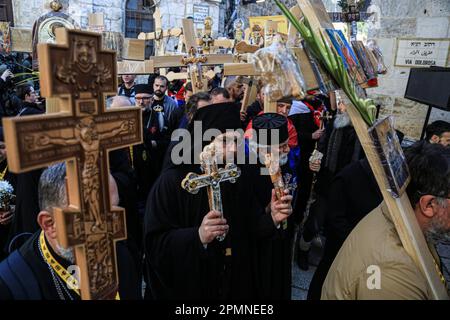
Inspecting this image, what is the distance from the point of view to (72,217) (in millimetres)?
1205

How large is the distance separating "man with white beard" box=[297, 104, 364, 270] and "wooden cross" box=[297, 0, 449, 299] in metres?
2.41

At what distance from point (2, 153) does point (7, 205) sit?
0.52m

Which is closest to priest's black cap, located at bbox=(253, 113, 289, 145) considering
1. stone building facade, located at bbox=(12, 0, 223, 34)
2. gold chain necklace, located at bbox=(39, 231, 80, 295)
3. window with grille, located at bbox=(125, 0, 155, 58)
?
gold chain necklace, located at bbox=(39, 231, 80, 295)

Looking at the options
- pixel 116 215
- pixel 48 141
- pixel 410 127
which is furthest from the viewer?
pixel 410 127

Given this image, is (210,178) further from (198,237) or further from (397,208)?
(397,208)

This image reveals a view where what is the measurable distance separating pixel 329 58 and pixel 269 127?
1330 millimetres

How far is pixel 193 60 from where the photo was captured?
4691 millimetres

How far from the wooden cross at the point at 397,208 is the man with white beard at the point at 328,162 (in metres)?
2.41

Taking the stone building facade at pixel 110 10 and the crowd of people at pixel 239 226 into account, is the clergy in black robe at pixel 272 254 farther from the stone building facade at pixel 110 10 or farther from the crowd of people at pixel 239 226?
the stone building facade at pixel 110 10

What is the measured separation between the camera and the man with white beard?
4.12m

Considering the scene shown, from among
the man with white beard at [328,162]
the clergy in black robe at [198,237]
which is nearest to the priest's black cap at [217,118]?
the clergy in black robe at [198,237]

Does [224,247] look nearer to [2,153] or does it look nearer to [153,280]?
[153,280]

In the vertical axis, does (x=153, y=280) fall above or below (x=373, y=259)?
below
